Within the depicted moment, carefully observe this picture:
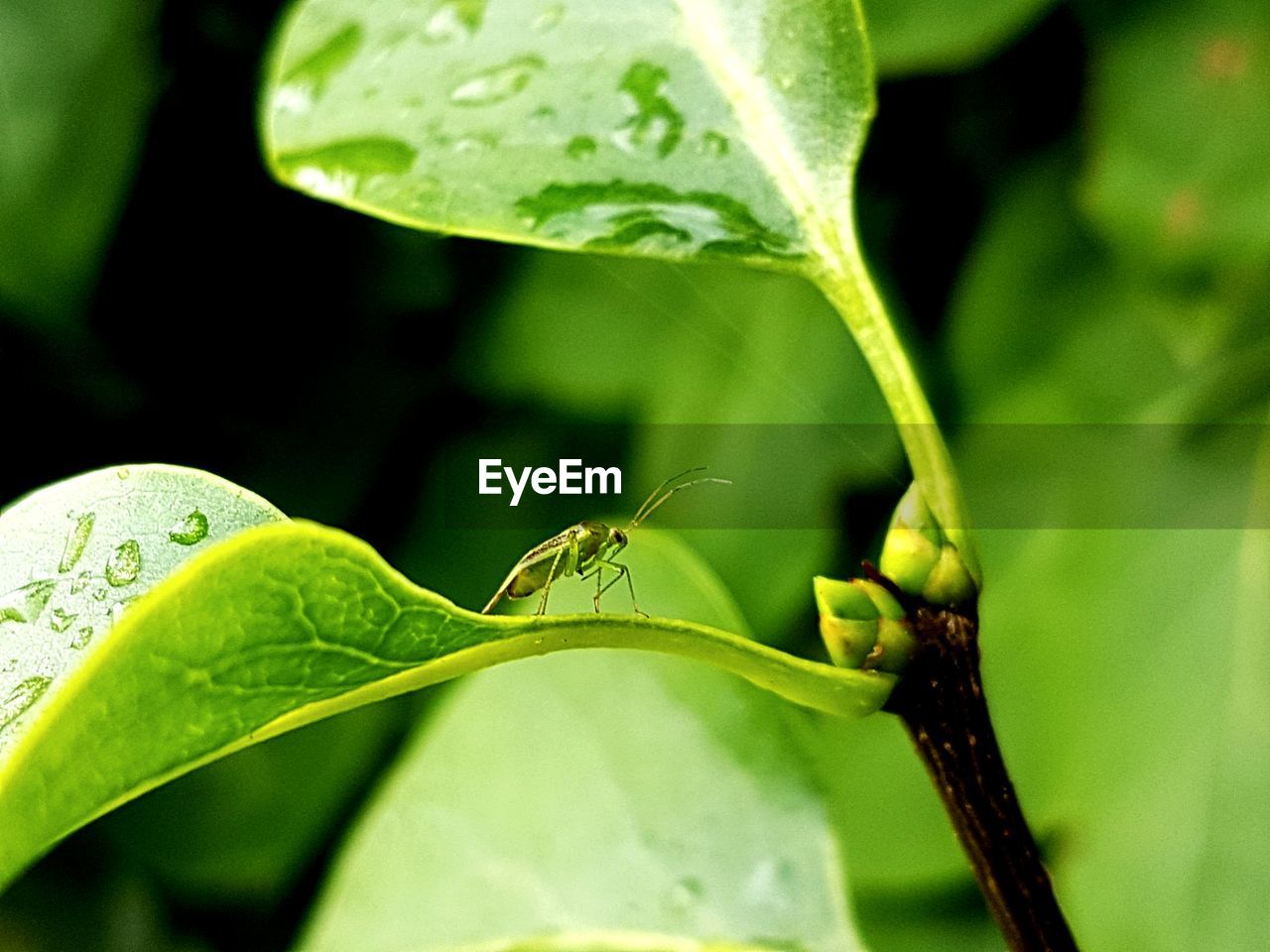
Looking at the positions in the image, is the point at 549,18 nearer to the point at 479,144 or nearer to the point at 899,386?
the point at 479,144

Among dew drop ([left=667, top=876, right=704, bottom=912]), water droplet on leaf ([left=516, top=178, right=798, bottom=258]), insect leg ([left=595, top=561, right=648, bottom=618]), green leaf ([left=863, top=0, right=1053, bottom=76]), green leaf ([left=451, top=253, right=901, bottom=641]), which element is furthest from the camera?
green leaf ([left=451, top=253, right=901, bottom=641])

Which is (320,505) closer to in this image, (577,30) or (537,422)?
(537,422)

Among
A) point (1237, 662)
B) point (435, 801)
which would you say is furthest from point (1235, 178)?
point (435, 801)

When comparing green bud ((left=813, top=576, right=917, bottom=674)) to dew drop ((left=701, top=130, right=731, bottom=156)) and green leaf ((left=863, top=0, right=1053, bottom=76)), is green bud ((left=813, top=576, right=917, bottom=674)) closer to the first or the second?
dew drop ((left=701, top=130, right=731, bottom=156))

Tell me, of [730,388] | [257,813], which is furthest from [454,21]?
[257,813]

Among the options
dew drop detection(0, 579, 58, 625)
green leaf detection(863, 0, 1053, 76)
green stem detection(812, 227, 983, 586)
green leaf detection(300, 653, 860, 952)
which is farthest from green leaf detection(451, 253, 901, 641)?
dew drop detection(0, 579, 58, 625)

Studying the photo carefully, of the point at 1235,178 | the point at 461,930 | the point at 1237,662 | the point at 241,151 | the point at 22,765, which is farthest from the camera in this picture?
the point at 241,151
